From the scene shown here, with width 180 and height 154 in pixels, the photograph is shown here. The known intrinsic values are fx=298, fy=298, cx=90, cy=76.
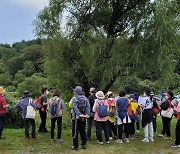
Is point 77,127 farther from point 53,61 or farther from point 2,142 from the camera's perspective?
point 53,61

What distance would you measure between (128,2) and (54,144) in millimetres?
8112

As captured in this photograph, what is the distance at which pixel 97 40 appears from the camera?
13961 millimetres

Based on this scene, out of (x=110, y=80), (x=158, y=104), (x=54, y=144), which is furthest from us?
(x=110, y=80)

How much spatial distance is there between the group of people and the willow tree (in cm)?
299

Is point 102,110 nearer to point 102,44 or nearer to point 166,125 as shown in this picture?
point 166,125

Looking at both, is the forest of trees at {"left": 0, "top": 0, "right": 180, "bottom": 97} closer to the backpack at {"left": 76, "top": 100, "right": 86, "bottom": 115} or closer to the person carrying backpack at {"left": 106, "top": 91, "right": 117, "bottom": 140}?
the person carrying backpack at {"left": 106, "top": 91, "right": 117, "bottom": 140}

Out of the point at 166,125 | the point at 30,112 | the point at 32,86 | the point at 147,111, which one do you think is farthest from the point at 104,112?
the point at 32,86

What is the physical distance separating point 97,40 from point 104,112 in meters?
5.49

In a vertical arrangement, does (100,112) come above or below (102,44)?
below

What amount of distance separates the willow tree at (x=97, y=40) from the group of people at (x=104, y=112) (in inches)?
118

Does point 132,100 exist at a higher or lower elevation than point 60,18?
lower

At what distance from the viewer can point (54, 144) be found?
9.36 metres

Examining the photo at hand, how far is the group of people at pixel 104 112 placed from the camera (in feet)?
28.6

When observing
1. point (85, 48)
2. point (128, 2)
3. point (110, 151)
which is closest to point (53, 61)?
point (85, 48)
